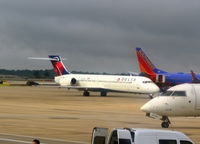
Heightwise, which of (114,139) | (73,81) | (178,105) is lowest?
(114,139)

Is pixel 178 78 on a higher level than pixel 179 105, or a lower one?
higher

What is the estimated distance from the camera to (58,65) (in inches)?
3575

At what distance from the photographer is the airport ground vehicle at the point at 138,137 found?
12305mm

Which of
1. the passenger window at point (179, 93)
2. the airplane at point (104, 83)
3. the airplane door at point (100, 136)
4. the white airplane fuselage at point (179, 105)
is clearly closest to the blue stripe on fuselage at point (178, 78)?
the airplane at point (104, 83)

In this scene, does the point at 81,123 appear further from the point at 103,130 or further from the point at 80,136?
the point at 103,130

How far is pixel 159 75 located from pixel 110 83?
9.48 meters

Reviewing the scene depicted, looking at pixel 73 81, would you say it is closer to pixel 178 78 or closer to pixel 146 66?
pixel 146 66

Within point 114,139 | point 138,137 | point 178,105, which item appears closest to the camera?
point 138,137

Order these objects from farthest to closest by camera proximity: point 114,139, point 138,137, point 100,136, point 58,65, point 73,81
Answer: point 58,65 < point 73,81 < point 100,136 < point 114,139 < point 138,137

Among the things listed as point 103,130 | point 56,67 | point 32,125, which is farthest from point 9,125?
point 56,67

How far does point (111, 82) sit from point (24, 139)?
2219 inches

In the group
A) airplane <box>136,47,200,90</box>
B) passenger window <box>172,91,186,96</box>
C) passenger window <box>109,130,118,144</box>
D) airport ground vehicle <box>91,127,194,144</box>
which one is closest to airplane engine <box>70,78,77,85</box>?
airplane <box>136,47,200,90</box>

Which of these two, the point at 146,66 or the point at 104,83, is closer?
the point at 104,83

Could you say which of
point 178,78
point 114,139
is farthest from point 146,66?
point 114,139
